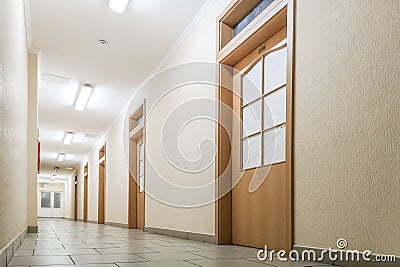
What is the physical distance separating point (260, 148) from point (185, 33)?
2137mm

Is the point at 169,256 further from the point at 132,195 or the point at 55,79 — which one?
the point at 132,195

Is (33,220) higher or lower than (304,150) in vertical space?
lower

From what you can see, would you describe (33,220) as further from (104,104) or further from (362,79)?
(362,79)

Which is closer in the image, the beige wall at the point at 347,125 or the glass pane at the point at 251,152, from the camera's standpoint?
the beige wall at the point at 347,125

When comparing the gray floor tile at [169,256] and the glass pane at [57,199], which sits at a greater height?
the gray floor tile at [169,256]

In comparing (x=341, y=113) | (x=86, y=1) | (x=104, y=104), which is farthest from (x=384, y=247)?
(x=104, y=104)

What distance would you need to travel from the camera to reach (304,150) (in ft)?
7.88

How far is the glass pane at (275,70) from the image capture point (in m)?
3.06

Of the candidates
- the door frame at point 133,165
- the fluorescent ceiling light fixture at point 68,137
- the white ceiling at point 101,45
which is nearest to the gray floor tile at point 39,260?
the white ceiling at point 101,45

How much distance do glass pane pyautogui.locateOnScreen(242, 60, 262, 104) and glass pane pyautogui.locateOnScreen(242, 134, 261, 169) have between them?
379mm

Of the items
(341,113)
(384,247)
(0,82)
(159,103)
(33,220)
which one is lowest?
(33,220)

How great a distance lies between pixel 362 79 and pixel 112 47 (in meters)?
3.91

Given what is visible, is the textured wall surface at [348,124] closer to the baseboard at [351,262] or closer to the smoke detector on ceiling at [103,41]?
the baseboard at [351,262]

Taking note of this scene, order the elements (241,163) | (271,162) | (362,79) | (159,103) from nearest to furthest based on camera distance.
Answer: (362,79), (271,162), (241,163), (159,103)
